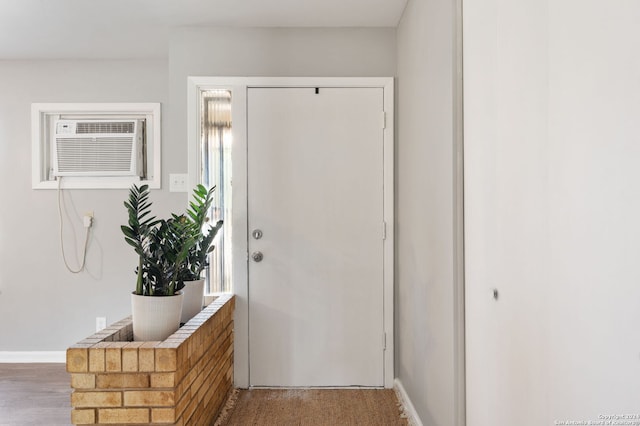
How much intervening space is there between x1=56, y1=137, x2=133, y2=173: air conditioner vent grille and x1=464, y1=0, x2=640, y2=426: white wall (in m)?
2.79

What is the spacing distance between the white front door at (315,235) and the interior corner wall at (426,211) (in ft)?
0.62

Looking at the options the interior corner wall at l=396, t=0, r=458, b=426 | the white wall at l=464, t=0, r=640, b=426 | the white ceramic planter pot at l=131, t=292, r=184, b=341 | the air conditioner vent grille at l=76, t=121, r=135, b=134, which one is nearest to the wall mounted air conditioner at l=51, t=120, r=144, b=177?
the air conditioner vent grille at l=76, t=121, r=135, b=134

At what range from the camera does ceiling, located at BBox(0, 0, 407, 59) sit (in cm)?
262

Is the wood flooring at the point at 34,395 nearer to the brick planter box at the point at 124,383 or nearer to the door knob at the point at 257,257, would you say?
the brick planter box at the point at 124,383

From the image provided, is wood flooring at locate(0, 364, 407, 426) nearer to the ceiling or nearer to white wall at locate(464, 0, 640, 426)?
white wall at locate(464, 0, 640, 426)

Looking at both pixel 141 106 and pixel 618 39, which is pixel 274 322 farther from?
pixel 618 39

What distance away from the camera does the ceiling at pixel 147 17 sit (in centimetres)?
262

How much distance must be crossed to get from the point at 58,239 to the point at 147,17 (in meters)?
1.90

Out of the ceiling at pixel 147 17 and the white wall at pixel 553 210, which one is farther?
the ceiling at pixel 147 17

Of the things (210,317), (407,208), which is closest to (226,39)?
(407,208)

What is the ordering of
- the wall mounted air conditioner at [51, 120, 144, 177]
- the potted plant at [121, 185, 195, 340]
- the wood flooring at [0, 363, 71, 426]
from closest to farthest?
the potted plant at [121, 185, 195, 340] < the wood flooring at [0, 363, 71, 426] < the wall mounted air conditioner at [51, 120, 144, 177]

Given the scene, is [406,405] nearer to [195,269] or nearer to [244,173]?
[195,269]

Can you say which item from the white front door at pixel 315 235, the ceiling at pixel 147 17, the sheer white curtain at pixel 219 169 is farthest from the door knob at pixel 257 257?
the ceiling at pixel 147 17

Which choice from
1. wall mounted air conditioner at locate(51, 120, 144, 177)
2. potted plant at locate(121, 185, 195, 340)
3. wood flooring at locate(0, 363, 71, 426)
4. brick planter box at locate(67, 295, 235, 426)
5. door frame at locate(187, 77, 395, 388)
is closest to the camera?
brick planter box at locate(67, 295, 235, 426)
